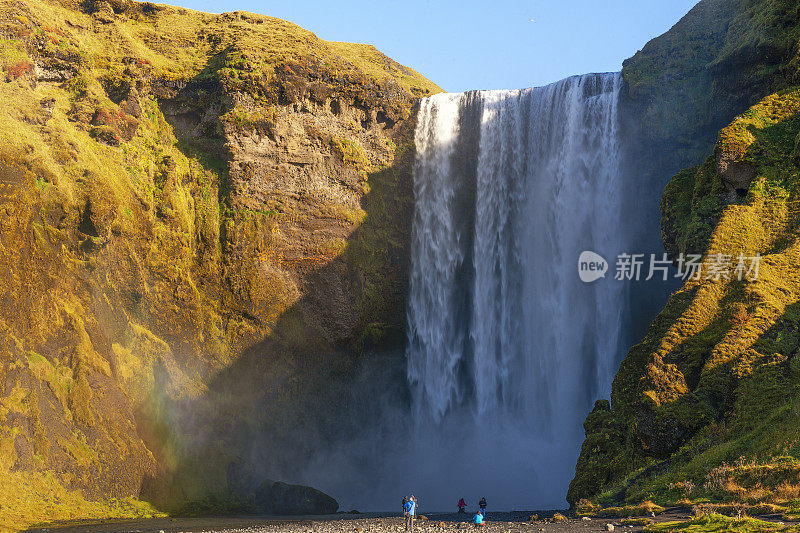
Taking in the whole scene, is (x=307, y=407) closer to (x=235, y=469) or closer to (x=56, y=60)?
(x=235, y=469)

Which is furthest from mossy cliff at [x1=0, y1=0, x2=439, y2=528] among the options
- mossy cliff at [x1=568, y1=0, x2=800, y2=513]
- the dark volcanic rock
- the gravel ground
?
mossy cliff at [x1=568, y1=0, x2=800, y2=513]

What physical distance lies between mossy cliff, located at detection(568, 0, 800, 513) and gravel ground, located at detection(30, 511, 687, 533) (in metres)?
2.75

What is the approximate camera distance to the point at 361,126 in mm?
49875

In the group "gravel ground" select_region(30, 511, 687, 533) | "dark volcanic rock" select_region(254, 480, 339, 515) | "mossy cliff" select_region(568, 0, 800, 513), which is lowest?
"dark volcanic rock" select_region(254, 480, 339, 515)

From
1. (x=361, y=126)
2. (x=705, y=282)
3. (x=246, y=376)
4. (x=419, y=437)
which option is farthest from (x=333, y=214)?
(x=705, y=282)

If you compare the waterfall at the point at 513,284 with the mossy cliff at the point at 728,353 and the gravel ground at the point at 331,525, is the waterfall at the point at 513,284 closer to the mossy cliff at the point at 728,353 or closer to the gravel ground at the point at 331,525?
the mossy cliff at the point at 728,353

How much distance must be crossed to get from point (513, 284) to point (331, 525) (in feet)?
74.6

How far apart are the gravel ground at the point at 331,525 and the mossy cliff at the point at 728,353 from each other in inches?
108

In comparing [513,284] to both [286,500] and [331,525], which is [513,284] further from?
[331,525]

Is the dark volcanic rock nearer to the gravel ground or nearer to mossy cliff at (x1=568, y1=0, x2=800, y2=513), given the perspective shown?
the gravel ground

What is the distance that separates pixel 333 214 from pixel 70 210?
54.1 feet

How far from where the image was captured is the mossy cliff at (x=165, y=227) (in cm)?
3181

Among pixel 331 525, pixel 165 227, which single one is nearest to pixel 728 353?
pixel 331 525

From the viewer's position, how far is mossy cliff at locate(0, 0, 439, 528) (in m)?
31.8
